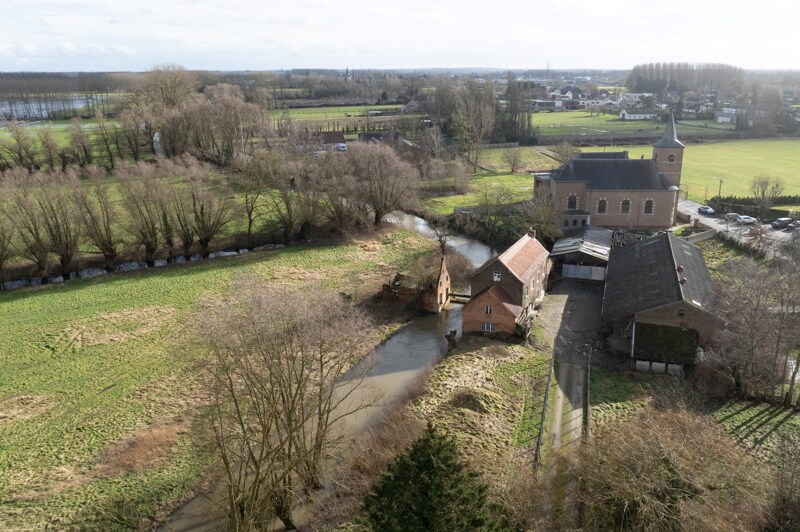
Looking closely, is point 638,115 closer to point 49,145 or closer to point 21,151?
point 49,145

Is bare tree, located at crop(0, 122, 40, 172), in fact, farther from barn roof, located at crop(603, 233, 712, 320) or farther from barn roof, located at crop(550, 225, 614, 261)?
barn roof, located at crop(603, 233, 712, 320)

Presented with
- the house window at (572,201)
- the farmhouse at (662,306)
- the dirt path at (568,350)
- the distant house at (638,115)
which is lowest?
the dirt path at (568,350)

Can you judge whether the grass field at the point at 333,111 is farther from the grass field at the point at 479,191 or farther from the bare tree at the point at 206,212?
the bare tree at the point at 206,212

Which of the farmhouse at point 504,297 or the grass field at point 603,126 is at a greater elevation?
the grass field at point 603,126

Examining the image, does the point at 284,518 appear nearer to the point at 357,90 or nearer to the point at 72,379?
the point at 72,379

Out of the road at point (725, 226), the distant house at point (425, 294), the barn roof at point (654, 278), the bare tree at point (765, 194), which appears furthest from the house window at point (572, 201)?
the distant house at point (425, 294)

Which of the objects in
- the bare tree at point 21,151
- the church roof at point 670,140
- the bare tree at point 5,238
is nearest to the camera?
the bare tree at point 5,238

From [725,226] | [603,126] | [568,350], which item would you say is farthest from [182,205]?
[603,126]

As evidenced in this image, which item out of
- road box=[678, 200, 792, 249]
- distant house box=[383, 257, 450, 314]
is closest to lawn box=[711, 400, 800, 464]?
distant house box=[383, 257, 450, 314]
